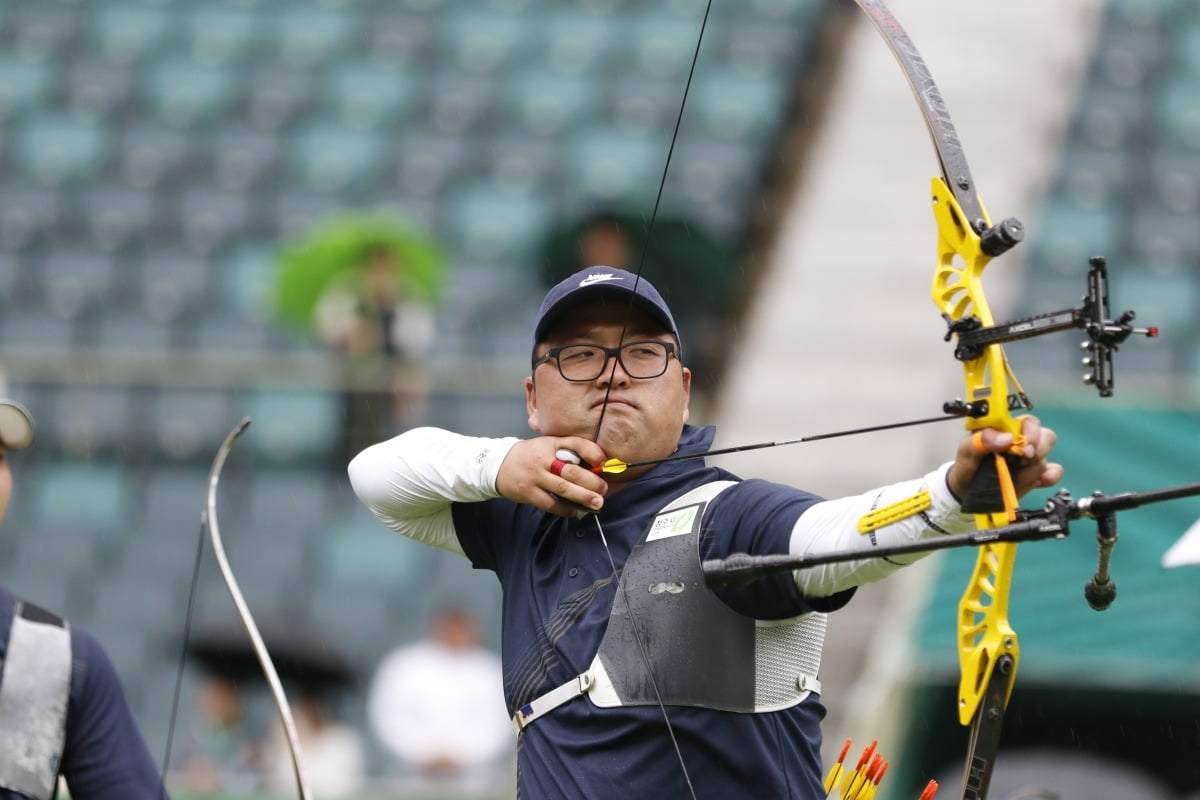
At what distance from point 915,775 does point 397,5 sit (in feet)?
27.3

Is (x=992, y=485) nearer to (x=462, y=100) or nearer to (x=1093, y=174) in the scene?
(x=1093, y=174)

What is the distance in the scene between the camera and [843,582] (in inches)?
79.1

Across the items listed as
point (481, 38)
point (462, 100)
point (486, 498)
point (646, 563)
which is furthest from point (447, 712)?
point (481, 38)

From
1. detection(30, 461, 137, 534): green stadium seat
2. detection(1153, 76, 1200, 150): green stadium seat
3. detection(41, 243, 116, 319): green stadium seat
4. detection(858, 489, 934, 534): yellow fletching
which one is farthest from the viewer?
detection(1153, 76, 1200, 150): green stadium seat

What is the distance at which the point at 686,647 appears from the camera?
2139 millimetres

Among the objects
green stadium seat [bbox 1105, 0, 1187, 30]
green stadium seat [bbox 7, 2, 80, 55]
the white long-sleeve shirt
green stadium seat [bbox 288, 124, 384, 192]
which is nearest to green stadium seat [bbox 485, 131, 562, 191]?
green stadium seat [bbox 288, 124, 384, 192]

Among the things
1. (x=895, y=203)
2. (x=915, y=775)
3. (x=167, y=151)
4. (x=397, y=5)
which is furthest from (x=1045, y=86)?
(x=915, y=775)

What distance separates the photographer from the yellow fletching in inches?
75.7

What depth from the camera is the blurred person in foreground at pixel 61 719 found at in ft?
8.14

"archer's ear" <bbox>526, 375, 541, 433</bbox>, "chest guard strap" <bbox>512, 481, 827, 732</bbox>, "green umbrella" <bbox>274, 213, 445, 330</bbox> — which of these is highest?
"green umbrella" <bbox>274, 213, 445, 330</bbox>

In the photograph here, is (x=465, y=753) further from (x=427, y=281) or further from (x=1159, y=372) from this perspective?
(x=1159, y=372)

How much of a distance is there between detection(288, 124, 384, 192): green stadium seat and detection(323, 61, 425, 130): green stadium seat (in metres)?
0.15

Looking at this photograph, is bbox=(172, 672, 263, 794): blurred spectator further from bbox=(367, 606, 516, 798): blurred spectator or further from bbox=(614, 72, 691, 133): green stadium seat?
bbox=(614, 72, 691, 133): green stadium seat

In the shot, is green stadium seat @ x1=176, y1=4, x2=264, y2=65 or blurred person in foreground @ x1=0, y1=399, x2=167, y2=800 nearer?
blurred person in foreground @ x1=0, y1=399, x2=167, y2=800
